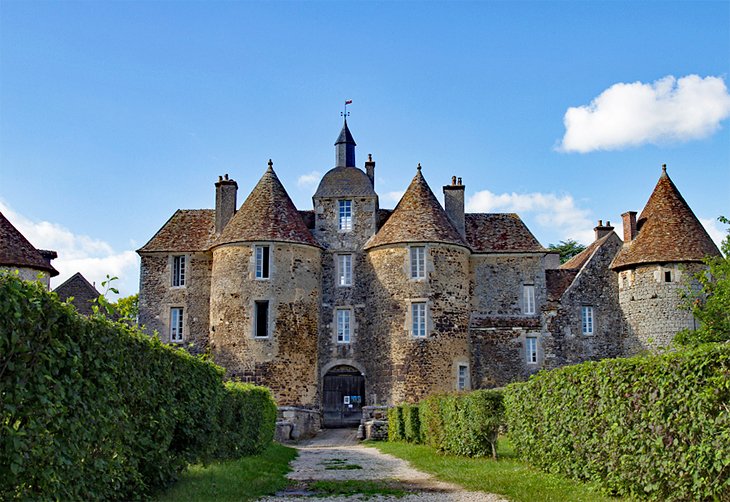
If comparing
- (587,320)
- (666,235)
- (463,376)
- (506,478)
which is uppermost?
(666,235)

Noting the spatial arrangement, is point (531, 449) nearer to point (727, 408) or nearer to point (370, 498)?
point (370, 498)

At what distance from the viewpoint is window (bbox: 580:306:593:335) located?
36.7m

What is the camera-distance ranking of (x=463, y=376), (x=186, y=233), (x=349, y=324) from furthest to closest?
(x=186, y=233) < (x=349, y=324) < (x=463, y=376)

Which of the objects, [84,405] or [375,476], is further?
[375,476]

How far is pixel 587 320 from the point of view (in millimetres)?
36812

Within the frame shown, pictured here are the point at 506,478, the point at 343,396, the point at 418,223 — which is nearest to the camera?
the point at 506,478

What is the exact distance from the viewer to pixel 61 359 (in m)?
7.74

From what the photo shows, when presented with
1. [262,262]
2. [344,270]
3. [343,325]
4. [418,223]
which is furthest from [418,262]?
[262,262]

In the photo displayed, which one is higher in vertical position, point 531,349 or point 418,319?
point 418,319

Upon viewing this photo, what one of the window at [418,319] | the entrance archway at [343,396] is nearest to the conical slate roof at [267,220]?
the window at [418,319]

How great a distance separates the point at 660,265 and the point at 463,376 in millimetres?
9707

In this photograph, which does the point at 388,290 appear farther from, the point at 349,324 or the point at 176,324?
the point at 176,324

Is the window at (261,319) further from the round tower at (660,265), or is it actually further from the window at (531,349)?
the round tower at (660,265)

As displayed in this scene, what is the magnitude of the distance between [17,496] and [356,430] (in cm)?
2809
